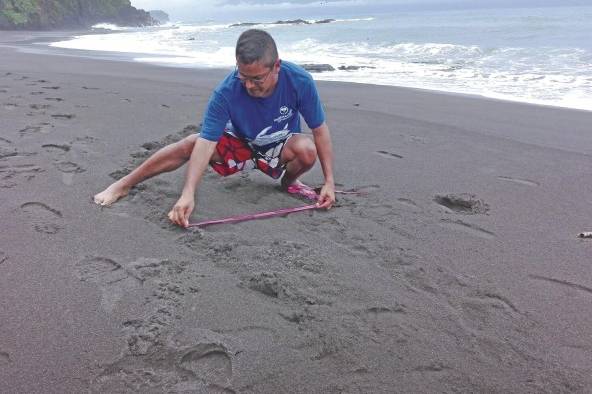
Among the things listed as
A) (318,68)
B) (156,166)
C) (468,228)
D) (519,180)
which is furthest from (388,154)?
(318,68)

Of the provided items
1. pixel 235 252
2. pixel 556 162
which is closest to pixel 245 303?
pixel 235 252

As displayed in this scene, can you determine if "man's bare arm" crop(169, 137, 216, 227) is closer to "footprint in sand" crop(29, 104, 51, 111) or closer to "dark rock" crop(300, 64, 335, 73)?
"footprint in sand" crop(29, 104, 51, 111)

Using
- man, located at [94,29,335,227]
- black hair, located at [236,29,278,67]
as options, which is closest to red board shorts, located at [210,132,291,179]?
man, located at [94,29,335,227]

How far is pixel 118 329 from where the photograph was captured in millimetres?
1765

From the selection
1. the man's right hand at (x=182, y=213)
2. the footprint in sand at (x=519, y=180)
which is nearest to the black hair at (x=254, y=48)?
the man's right hand at (x=182, y=213)

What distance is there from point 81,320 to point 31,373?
286mm

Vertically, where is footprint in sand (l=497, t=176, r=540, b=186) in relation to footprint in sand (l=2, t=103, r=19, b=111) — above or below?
below

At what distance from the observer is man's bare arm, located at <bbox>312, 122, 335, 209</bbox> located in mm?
2934

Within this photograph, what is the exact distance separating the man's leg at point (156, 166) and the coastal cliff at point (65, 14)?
119ft

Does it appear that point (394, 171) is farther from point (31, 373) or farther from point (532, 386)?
point (31, 373)

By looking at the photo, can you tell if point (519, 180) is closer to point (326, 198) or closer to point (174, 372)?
point (326, 198)

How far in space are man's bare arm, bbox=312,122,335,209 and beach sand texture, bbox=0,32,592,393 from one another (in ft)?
0.31

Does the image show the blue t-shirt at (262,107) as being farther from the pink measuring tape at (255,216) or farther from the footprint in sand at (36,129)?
the footprint in sand at (36,129)

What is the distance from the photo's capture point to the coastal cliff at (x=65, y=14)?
32812mm
